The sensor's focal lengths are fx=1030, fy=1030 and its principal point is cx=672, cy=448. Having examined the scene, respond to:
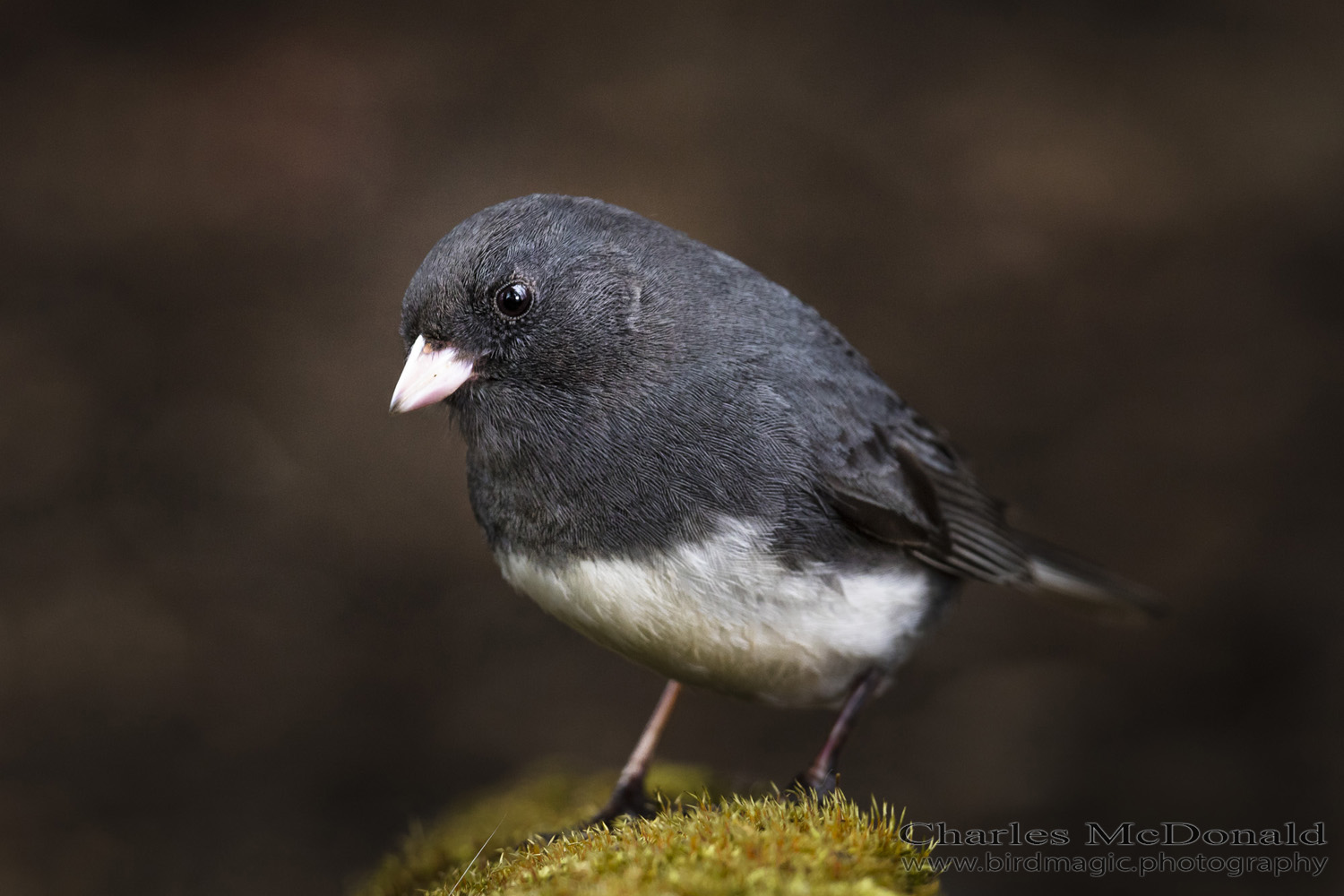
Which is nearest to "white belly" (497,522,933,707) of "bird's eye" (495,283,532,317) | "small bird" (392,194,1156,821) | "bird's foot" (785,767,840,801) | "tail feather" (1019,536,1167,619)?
"small bird" (392,194,1156,821)

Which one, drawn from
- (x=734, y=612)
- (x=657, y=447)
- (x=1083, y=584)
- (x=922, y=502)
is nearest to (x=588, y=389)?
(x=657, y=447)

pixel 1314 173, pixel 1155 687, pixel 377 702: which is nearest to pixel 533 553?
pixel 377 702

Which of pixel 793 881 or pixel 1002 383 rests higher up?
pixel 1002 383

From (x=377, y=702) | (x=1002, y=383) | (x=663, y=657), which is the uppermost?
(x=1002, y=383)

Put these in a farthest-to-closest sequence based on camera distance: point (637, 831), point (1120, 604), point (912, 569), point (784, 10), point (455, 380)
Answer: point (784, 10), point (1120, 604), point (912, 569), point (455, 380), point (637, 831)

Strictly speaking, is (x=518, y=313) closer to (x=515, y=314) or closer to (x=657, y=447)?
(x=515, y=314)

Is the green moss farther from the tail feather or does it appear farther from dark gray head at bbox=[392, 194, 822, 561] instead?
the tail feather

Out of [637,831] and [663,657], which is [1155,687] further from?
[637,831]
